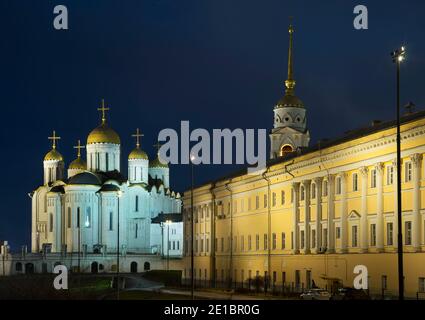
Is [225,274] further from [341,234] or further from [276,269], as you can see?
[341,234]

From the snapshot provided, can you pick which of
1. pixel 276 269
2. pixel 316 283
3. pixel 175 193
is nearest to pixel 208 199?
pixel 276 269

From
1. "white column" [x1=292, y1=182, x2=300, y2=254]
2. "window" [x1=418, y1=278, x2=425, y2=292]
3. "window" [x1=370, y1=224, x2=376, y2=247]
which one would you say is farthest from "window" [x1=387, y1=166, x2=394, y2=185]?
"white column" [x1=292, y1=182, x2=300, y2=254]

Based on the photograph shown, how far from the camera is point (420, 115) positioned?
55.4m

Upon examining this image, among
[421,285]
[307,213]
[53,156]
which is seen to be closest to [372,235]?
[421,285]

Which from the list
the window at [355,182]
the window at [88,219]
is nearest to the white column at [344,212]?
the window at [355,182]

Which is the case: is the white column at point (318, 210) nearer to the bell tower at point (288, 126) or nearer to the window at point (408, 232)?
the window at point (408, 232)

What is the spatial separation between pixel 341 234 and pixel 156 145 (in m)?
98.5

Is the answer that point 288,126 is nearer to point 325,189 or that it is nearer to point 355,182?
point 325,189

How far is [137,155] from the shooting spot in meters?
149

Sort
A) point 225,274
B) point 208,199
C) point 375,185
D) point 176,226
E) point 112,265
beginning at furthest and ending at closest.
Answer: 1. point 176,226
2. point 112,265
3. point 208,199
4. point 225,274
5. point 375,185

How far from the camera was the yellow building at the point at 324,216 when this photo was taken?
55156 mm

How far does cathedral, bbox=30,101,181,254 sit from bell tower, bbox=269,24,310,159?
28253mm

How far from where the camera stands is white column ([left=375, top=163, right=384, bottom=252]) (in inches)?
2290
